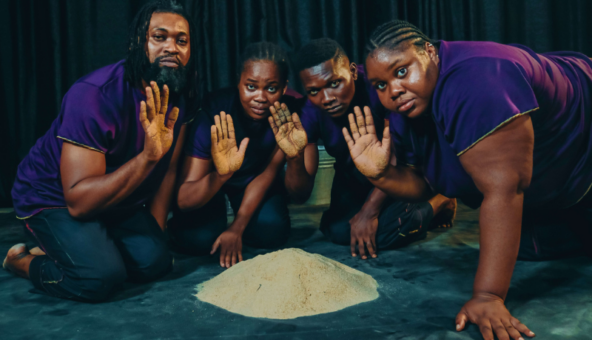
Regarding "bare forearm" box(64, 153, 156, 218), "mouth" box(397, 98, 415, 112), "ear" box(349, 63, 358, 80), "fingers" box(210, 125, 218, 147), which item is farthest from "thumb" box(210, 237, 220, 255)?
"mouth" box(397, 98, 415, 112)

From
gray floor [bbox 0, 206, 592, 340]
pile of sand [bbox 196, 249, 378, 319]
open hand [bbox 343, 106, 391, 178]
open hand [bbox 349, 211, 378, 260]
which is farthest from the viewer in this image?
open hand [bbox 349, 211, 378, 260]

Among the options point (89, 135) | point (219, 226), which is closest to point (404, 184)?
point (219, 226)

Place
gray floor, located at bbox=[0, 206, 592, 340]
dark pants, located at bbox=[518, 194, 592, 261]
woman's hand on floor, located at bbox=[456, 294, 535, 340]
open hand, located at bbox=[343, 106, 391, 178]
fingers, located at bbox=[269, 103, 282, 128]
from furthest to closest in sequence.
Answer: fingers, located at bbox=[269, 103, 282, 128] < dark pants, located at bbox=[518, 194, 592, 261] < open hand, located at bbox=[343, 106, 391, 178] < gray floor, located at bbox=[0, 206, 592, 340] < woman's hand on floor, located at bbox=[456, 294, 535, 340]

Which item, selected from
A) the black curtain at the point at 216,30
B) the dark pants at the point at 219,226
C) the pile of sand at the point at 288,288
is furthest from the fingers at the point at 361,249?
the black curtain at the point at 216,30

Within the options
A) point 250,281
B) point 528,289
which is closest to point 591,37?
point 528,289

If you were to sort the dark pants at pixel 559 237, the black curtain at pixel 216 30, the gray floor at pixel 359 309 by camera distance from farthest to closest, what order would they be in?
the black curtain at pixel 216 30 < the dark pants at pixel 559 237 < the gray floor at pixel 359 309

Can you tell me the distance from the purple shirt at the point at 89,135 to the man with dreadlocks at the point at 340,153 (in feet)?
1.77

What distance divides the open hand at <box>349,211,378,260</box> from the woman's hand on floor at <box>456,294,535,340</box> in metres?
0.77

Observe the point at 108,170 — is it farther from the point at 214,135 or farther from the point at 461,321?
→ the point at 461,321

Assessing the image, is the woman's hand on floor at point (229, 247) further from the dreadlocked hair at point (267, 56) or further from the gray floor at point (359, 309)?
the dreadlocked hair at point (267, 56)

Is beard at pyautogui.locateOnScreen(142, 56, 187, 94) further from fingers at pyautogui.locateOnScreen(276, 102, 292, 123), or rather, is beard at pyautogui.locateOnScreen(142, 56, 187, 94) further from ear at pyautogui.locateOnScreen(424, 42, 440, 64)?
ear at pyautogui.locateOnScreen(424, 42, 440, 64)

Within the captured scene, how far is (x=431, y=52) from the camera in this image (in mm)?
1453

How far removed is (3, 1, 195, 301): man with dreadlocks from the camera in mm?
1657

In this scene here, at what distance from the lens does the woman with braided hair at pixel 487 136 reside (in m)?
1.29
